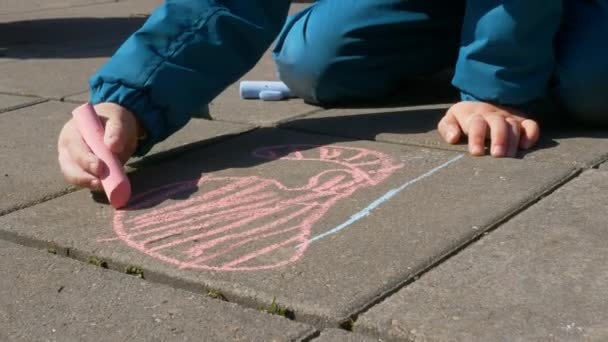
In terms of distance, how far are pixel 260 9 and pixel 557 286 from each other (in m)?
1.08

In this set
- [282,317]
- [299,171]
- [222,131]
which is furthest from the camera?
[222,131]

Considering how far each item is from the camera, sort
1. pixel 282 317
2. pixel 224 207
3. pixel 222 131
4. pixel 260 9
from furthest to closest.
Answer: pixel 222 131
pixel 260 9
pixel 224 207
pixel 282 317

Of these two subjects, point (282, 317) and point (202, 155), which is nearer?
point (282, 317)

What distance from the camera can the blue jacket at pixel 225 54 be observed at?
2.20m

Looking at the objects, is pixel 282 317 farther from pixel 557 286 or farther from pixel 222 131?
pixel 222 131

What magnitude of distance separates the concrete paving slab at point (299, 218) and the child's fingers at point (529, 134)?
0.11m

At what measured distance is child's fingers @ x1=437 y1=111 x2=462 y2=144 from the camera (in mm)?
2266

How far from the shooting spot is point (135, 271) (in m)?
1.66

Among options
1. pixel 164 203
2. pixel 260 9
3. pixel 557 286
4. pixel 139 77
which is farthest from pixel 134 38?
pixel 557 286

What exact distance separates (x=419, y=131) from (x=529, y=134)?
0.29 metres

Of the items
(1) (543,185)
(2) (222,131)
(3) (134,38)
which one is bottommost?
(2) (222,131)

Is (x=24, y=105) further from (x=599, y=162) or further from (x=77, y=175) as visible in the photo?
(x=599, y=162)

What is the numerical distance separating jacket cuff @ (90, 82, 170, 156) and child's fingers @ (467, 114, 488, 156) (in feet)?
2.22

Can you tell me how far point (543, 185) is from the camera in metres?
1.96
